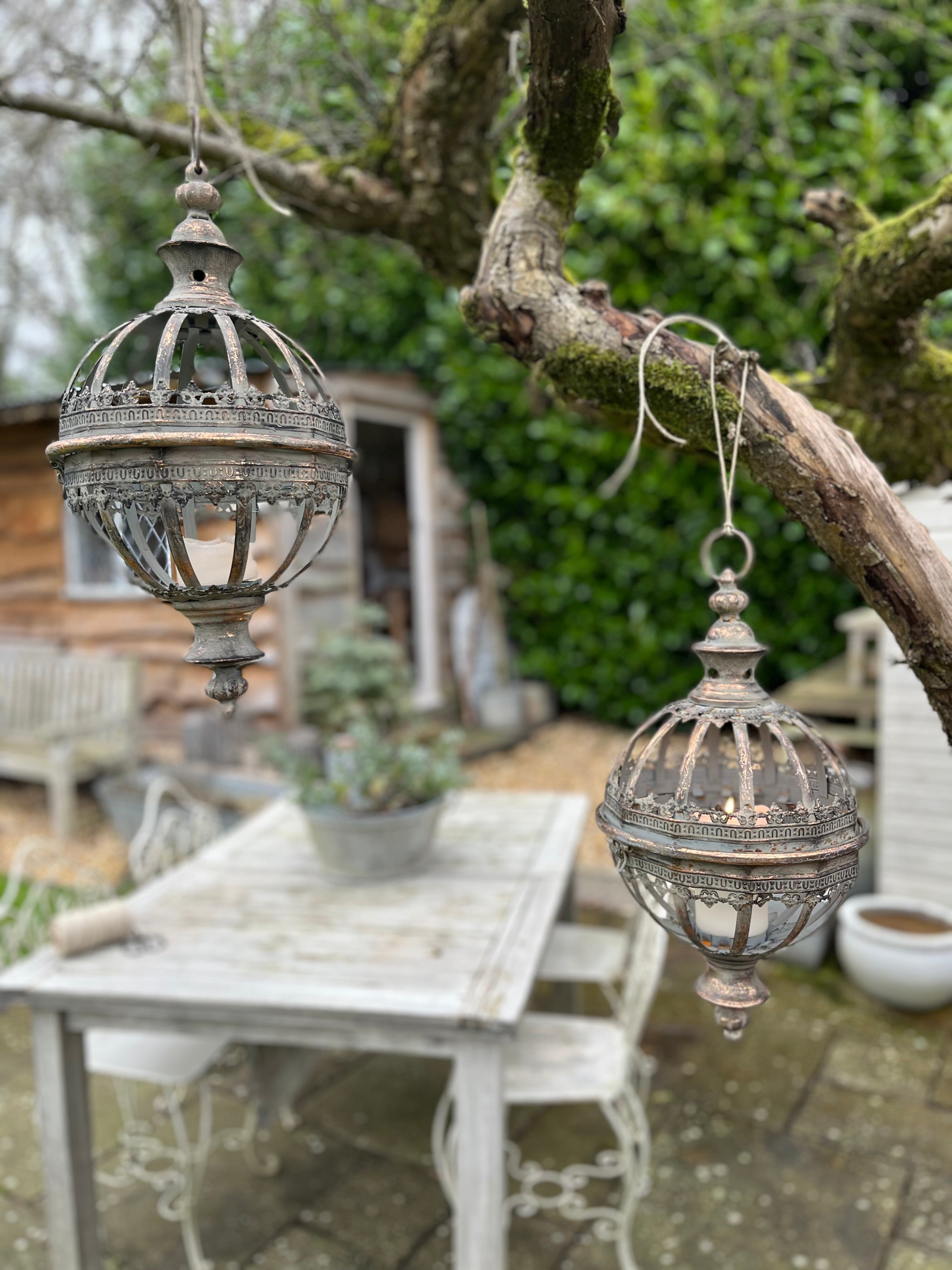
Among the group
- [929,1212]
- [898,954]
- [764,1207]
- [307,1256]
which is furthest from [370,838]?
[898,954]

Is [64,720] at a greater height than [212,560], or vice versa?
[212,560]

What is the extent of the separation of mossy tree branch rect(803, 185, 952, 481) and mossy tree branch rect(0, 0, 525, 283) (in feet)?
2.13

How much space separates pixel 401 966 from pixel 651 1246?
A: 114 cm

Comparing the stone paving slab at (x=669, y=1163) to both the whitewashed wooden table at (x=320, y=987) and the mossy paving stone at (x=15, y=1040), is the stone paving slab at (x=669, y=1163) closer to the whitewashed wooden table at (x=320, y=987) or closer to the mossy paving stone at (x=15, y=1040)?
the mossy paving stone at (x=15, y=1040)

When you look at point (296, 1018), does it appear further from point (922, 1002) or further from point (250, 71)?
point (922, 1002)

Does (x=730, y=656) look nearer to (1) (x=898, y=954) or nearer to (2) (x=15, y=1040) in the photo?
(1) (x=898, y=954)

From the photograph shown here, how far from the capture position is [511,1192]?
2.66 metres

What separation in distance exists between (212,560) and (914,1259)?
260 cm

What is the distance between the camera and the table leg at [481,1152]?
1900 mm

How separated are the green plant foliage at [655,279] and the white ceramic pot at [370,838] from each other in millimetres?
2646

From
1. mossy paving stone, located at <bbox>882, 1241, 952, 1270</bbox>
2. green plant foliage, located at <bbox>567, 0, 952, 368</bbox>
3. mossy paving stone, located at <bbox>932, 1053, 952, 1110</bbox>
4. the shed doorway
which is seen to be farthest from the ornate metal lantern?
the shed doorway

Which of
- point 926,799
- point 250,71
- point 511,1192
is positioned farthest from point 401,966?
point 926,799

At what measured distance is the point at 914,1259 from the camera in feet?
7.66

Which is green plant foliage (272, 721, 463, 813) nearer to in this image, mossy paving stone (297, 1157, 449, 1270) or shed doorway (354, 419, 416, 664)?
mossy paving stone (297, 1157, 449, 1270)
